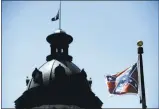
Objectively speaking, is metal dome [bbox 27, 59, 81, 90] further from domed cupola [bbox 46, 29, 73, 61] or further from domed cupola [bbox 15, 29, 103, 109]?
domed cupola [bbox 46, 29, 73, 61]

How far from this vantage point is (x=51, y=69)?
40812mm

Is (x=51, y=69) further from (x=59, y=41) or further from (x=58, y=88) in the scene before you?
(x=59, y=41)

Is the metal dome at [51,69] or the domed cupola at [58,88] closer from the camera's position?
the domed cupola at [58,88]

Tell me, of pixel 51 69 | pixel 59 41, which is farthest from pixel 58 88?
pixel 59 41

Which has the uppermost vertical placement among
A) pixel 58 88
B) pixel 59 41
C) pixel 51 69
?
pixel 59 41

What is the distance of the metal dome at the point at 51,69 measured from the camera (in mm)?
40219

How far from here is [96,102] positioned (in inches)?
1619

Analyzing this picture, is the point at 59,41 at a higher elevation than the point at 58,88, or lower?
higher

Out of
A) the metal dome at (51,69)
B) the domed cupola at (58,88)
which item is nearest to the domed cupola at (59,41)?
the metal dome at (51,69)

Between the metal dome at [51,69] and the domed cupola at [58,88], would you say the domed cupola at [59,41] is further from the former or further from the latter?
the domed cupola at [58,88]

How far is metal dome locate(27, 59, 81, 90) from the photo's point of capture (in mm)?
40219

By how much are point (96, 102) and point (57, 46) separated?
8.00m

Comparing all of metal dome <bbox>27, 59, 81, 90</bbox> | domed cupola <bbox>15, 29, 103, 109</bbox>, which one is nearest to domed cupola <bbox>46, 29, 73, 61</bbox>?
metal dome <bbox>27, 59, 81, 90</bbox>

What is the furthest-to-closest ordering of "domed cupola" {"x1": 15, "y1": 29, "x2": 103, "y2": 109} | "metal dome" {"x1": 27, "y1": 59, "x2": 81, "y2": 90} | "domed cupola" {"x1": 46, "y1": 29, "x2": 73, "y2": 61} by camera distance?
"domed cupola" {"x1": 46, "y1": 29, "x2": 73, "y2": 61} → "metal dome" {"x1": 27, "y1": 59, "x2": 81, "y2": 90} → "domed cupola" {"x1": 15, "y1": 29, "x2": 103, "y2": 109}
